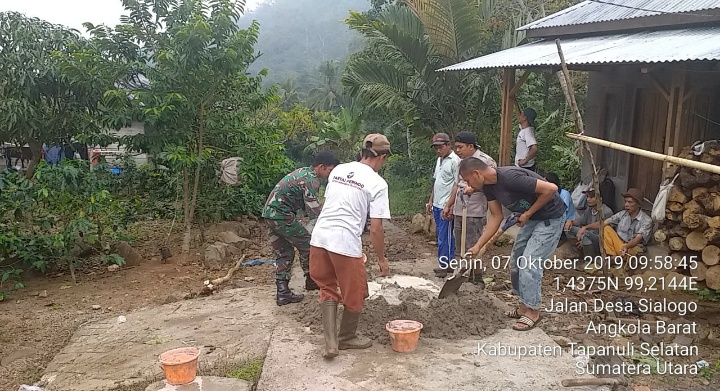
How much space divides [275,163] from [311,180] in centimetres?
366

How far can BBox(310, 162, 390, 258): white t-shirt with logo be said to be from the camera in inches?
150

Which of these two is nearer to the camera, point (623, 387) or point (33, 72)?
point (623, 387)

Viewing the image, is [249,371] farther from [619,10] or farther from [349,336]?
[619,10]

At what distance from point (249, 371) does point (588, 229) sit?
474 centimetres

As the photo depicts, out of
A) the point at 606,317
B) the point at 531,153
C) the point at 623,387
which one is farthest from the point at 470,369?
the point at 531,153

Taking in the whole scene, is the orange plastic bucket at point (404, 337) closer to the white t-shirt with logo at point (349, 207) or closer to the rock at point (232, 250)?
the white t-shirt with logo at point (349, 207)

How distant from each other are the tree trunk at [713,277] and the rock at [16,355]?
20.5ft

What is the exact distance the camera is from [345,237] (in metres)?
3.80

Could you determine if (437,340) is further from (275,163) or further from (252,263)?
(275,163)

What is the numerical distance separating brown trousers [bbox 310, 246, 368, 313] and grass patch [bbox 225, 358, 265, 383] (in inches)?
27.1

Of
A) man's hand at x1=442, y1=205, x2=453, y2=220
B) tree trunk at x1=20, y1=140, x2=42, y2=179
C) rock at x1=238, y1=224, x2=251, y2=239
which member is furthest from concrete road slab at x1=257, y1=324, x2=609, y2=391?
tree trunk at x1=20, y1=140, x2=42, y2=179

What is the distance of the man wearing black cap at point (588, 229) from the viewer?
6.96m

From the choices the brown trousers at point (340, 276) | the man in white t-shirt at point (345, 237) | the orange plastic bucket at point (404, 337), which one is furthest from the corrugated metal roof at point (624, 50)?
the brown trousers at point (340, 276)

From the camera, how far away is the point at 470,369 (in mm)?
3787
